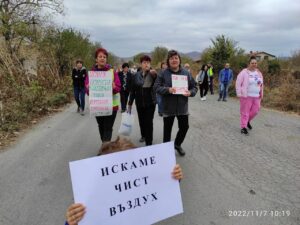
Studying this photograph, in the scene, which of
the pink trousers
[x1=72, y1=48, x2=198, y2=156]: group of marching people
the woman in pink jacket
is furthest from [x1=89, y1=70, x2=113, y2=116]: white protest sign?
the pink trousers

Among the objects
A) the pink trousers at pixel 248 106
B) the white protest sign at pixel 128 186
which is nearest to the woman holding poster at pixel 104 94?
the white protest sign at pixel 128 186

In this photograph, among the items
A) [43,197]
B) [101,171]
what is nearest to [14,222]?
[43,197]

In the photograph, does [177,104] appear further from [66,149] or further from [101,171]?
[101,171]

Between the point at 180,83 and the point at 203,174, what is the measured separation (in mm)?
1640

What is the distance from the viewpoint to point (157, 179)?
2240 millimetres

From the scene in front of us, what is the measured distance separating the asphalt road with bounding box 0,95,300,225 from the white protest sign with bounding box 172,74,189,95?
1.31 metres

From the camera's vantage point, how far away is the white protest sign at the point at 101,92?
18.3 ft

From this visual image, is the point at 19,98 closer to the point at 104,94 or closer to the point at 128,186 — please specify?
the point at 104,94

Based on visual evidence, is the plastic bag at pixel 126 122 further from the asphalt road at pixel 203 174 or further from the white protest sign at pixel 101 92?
the white protest sign at pixel 101 92

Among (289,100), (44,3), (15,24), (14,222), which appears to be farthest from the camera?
(44,3)

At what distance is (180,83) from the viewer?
556 centimetres

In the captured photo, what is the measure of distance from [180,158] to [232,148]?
56.6 inches

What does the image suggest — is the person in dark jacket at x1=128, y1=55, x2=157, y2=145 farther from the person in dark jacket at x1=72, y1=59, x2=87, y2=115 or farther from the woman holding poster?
the person in dark jacket at x1=72, y1=59, x2=87, y2=115
